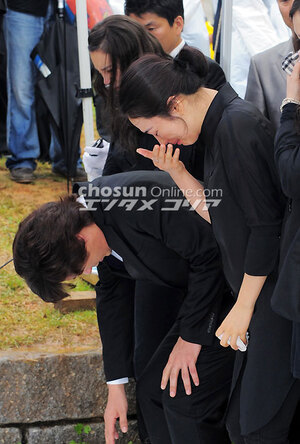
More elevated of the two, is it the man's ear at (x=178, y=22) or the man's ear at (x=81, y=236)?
the man's ear at (x=178, y=22)

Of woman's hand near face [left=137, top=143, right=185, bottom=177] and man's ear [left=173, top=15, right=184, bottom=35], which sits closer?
woman's hand near face [left=137, top=143, right=185, bottom=177]

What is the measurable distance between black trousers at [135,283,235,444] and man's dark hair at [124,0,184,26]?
1.17m

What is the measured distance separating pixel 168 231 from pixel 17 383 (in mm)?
1052

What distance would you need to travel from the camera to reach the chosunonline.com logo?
1.96 m

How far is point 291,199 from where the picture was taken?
5.24ft

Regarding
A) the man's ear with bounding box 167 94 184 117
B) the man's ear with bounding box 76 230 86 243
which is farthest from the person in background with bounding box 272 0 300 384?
the man's ear with bounding box 76 230 86 243

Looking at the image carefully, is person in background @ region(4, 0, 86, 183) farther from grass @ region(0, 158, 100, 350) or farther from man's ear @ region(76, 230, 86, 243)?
man's ear @ region(76, 230, 86, 243)

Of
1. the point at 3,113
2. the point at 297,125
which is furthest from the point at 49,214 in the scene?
the point at 3,113

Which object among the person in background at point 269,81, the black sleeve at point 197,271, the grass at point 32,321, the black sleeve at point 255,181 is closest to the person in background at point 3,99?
the grass at point 32,321

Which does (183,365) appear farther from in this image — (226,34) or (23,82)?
(23,82)

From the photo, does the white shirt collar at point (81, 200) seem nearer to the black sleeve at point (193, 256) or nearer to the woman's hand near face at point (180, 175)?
the black sleeve at point (193, 256)

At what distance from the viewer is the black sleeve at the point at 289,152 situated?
1.48 m

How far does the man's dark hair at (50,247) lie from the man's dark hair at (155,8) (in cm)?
108

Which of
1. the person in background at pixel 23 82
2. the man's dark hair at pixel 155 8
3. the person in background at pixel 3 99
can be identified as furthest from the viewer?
the person in background at pixel 3 99
